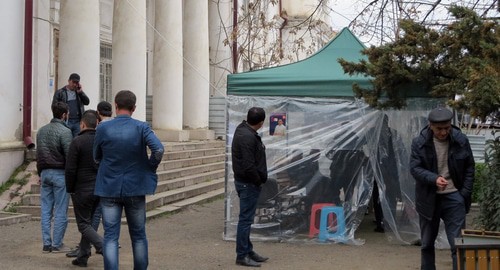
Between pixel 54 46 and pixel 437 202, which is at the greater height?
pixel 54 46

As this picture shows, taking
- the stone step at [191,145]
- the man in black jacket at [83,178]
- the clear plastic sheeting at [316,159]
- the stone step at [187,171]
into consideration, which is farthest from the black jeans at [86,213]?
the stone step at [191,145]

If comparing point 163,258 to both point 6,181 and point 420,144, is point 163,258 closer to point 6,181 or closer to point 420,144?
point 420,144

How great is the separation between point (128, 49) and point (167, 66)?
96.2 inches

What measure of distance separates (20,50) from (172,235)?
542cm

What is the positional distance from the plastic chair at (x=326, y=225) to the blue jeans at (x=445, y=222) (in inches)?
107

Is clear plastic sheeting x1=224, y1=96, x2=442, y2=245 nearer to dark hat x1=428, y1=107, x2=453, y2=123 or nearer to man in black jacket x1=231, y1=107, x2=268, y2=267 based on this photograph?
man in black jacket x1=231, y1=107, x2=268, y2=267

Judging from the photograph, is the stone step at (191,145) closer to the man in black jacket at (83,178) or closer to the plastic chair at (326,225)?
the plastic chair at (326,225)

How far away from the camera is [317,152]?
10.5m

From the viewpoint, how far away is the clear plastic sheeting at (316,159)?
33.9 feet

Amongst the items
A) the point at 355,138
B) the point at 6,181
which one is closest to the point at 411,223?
the point at 355,138

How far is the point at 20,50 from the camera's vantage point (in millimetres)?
14055

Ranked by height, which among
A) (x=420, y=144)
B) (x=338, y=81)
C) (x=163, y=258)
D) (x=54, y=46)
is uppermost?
(x=54, y=46)

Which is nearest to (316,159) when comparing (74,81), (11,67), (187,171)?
(74,81)

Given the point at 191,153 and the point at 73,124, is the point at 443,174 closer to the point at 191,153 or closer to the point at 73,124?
the point at 73,124
